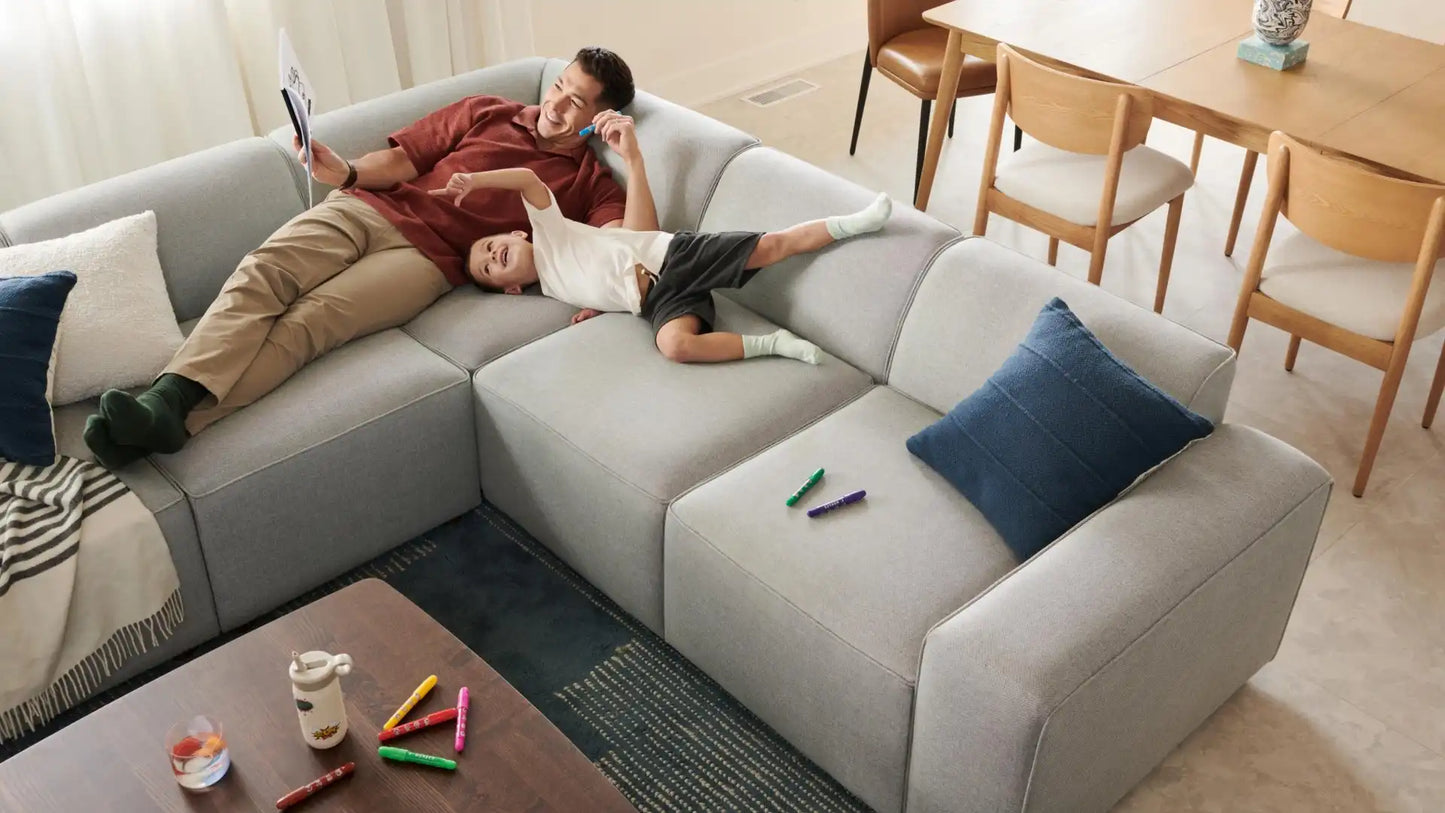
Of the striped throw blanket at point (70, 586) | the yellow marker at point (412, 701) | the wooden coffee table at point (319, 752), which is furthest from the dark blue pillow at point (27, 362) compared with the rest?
the yellow marker at point (412, 701)

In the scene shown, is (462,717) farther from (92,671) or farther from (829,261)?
(829,261)

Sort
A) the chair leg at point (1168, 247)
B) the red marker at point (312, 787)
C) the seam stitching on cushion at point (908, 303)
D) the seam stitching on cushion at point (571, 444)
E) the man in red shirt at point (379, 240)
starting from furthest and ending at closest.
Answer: the chair leg at point (1168, 247) < the seam stitching on cushion at point (908, 303) < the man in red shirt at point (379, 240) < the seam stitching on cushion at point (571, 444) < the red marker at point (312, 787)

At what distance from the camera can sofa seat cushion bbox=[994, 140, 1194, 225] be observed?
3299mm

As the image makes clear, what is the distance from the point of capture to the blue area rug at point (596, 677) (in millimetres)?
2246

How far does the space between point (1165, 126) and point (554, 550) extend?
127 inches

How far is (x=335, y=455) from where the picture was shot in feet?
8.27

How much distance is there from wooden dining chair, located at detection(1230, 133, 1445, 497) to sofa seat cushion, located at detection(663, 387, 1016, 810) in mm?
1123

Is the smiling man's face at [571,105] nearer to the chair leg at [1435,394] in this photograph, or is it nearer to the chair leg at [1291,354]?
the chair leg at [1291,354]

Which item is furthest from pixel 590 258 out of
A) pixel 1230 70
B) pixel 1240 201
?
pixel 1240 201

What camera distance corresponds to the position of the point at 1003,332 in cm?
242

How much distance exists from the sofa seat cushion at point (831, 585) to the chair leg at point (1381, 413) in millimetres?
1196

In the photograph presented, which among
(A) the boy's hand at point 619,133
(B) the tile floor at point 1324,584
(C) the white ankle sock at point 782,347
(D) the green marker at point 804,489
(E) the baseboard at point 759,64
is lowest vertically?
(B) the tile floor at point 1324,584

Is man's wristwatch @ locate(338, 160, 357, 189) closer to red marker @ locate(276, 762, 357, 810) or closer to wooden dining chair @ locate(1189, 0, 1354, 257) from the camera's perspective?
red marker @ locate(276, 762, 357, 810)

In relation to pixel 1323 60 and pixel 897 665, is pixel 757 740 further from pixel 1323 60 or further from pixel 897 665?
pixel 1323 60
